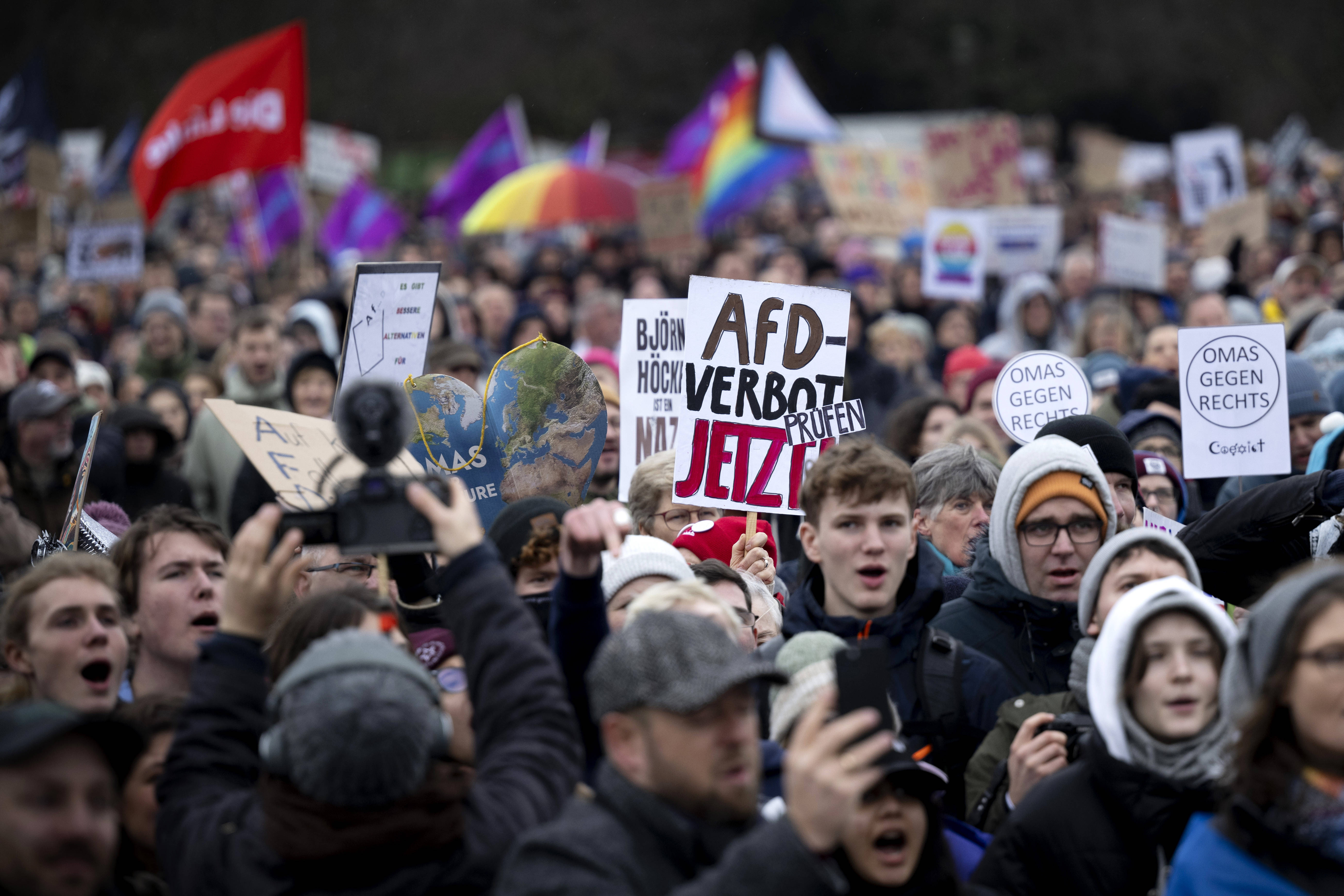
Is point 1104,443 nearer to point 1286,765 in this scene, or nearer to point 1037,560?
point 1037,560

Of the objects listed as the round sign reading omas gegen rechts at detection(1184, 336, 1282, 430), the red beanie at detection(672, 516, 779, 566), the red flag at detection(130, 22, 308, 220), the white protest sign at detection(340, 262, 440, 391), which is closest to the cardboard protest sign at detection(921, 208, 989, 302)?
the red flag at detection(130, 22, 308, 220)

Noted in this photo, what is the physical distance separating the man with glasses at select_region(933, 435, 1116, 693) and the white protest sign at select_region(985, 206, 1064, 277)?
29.7 ft

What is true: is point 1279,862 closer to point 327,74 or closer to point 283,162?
point 283,162

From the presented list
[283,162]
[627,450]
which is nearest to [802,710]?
[627,450]

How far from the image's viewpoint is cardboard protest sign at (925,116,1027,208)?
14.1 metres

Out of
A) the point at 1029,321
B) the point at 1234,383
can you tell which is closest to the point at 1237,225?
the point at 1029,321

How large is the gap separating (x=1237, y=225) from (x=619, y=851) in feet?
36.8

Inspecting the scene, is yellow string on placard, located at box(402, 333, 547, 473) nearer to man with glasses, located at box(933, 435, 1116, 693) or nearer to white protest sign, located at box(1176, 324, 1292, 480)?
man with glasses, located at box(933, 435, 1116, 693)

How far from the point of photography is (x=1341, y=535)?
4453mm

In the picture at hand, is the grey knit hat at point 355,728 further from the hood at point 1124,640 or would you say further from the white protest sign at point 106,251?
the white protest sign at point 106,251

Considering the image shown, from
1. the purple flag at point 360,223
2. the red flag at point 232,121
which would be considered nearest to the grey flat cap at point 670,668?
the red flag at point 232,121

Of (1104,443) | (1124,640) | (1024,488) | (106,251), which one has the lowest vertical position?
(1124,640)

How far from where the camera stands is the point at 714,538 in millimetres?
5254

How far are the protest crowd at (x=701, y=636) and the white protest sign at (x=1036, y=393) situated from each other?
0.02m
